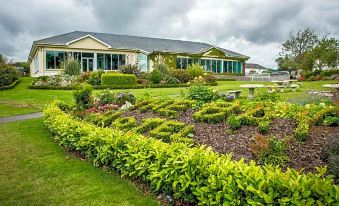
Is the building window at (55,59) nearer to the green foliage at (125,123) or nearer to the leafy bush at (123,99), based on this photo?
the leafy bush at (123,99)

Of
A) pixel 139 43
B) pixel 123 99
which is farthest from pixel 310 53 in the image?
pixel 123 99

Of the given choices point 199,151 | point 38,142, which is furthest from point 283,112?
point 38,142

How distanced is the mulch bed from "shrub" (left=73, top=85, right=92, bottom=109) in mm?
4754

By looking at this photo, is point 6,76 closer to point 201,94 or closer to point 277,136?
point 201,94

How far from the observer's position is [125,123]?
7.90 m

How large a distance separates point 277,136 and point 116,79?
65.5 ft

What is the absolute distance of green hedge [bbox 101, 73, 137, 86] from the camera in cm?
2448

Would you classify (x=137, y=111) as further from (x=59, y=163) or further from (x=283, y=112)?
(x=283, y=112)

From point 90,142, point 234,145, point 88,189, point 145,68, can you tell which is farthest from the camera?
point 145,68

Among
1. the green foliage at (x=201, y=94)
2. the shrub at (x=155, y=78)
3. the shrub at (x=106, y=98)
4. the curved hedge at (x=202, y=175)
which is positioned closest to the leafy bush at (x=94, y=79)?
the shrub at (x=155, y=78)

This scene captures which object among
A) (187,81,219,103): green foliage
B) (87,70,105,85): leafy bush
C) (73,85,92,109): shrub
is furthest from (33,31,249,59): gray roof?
(187,81,219,103): green foliage

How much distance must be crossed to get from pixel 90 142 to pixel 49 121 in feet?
11.3

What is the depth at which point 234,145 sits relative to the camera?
229 inches

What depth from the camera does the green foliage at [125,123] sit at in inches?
305
